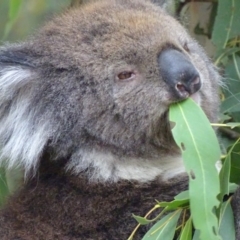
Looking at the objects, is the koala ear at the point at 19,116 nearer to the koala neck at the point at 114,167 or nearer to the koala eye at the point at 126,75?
the koala neck at the point at 114,167

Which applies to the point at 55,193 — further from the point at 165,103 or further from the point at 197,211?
the point at 197,211

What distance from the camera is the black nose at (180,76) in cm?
295

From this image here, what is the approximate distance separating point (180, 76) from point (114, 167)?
1.79 feet

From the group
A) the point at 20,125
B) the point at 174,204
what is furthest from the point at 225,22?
the point at 174,204

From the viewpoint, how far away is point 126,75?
316 cm

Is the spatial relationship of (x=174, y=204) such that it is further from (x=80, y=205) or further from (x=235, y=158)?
(x=80, y=205)

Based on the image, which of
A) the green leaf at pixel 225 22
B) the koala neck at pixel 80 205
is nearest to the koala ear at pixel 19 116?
the koala neck at pixel 80 205

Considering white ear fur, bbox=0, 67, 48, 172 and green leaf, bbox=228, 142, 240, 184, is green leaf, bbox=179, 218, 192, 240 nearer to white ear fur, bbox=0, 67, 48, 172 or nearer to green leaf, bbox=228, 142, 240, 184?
green leaf, bbox=228, 142, 240, 184

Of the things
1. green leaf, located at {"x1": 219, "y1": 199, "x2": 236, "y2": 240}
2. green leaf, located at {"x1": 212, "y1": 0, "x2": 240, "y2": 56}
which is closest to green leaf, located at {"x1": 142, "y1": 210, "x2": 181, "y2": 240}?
green leaf, located at {"x1": 219, "y1": 199, "x2": 236, "y2": 240}

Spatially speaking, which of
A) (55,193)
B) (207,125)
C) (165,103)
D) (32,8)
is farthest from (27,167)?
(32,8)

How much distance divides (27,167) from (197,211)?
38.8 inches

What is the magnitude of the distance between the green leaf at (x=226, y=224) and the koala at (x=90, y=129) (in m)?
0.38

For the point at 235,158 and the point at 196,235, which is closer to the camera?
the point at 196,235

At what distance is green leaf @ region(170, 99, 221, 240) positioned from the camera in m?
2.55
